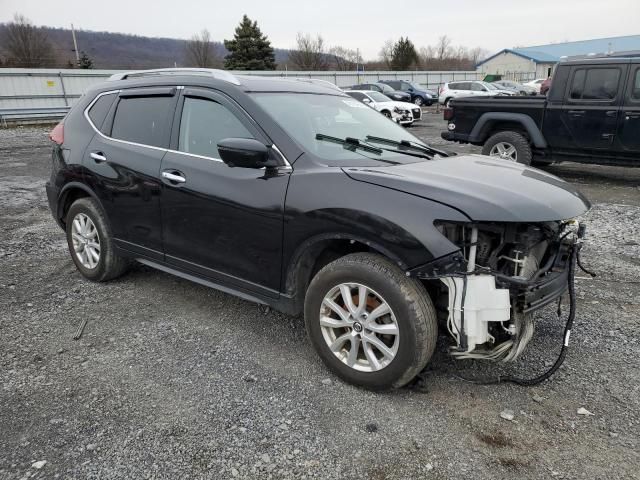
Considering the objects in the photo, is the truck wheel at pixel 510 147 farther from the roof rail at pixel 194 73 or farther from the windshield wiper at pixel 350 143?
the roof rail at pixel 194 73

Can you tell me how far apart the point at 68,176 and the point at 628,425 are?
458 cm

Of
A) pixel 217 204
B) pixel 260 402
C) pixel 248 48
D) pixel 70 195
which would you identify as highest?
pixel 248 48

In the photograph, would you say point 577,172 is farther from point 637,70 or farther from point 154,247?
point 154,247

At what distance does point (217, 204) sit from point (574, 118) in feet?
23.9

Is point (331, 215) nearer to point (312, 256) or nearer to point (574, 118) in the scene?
point (312, 256)

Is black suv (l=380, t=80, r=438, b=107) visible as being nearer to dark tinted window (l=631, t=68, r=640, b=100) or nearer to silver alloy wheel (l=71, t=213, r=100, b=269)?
dark tinted window (l=631, t=68, r=640, b=100)

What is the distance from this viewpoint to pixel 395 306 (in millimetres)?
2668

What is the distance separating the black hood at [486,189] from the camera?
Answer: 8.38 feet

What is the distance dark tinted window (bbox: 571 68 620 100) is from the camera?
801 centimetres

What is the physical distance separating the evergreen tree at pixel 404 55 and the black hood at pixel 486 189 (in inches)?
2469

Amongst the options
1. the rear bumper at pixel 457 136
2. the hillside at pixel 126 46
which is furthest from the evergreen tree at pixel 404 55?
the hillside at pixel 126 46

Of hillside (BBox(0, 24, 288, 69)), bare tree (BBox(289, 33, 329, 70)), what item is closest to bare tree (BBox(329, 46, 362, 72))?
bare tree (BBox(289, 33, 329, 70))

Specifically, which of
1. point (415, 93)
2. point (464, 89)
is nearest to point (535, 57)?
point (415, 93)

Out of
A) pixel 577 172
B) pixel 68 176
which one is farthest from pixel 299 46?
pixel 68 176
